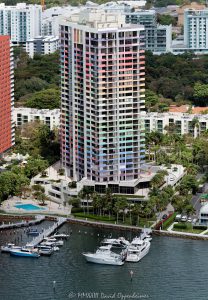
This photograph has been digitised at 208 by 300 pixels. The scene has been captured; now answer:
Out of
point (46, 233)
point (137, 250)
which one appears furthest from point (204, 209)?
point (46, 233)

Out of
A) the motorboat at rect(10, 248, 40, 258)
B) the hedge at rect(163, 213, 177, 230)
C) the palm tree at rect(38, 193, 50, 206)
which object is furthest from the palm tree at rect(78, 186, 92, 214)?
the motorboat at rect(10, 248, 40, 258)

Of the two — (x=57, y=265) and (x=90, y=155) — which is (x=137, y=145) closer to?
(x=90, y=155)

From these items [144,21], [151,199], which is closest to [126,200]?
[151,199]

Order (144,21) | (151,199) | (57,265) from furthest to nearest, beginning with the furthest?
(144,21) < (151,199) < (57,265)

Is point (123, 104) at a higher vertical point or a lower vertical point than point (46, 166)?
higher

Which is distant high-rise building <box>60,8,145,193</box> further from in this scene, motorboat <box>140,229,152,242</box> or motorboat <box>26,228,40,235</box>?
motorboat <box>26,228,40,235</box>
